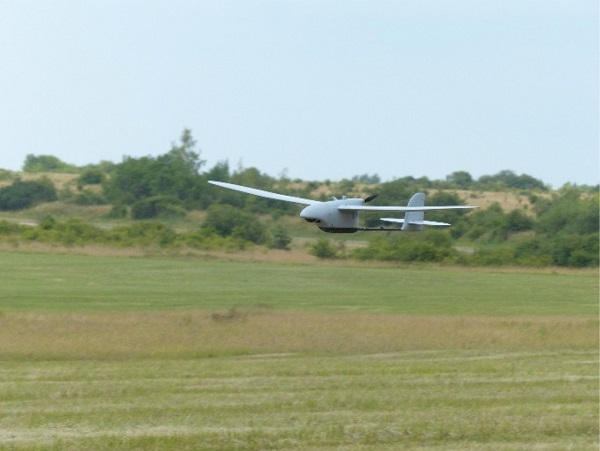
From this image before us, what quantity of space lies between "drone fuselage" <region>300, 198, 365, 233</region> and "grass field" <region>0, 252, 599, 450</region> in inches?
92.6

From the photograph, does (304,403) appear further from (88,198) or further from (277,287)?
(88,198)

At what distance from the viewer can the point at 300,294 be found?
38.6m

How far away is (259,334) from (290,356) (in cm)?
360

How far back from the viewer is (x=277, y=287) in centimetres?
4003

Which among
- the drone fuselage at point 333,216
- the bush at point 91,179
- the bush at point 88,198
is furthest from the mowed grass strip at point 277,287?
the drone fuselage at point 333,216

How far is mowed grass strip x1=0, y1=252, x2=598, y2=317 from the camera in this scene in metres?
35.8

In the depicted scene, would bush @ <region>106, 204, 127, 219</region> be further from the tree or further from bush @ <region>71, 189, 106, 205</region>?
the tree

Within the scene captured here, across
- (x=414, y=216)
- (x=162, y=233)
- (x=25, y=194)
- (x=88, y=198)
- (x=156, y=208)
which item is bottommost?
(x=162, y=233)

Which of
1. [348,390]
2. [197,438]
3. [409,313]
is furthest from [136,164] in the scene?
[197,438]

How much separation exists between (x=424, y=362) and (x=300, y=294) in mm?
15906

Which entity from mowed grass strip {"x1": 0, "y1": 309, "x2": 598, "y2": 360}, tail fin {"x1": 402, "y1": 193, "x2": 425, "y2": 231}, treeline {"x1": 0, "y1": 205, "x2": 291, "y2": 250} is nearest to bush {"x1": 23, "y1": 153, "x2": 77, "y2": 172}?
treeline {"x1": 0, "y1": 205, "x2": 291, "y2": 250}

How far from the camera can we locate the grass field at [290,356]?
14852 mm

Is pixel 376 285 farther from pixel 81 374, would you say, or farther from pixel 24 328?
pixel 81 374

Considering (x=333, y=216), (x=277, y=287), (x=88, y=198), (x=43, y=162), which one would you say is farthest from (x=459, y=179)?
(x=43, y=162)
